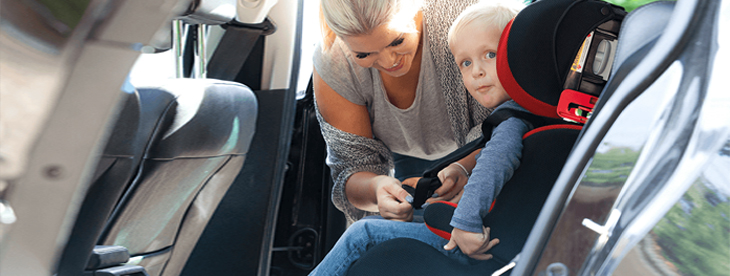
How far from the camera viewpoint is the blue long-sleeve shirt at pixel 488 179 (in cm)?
70

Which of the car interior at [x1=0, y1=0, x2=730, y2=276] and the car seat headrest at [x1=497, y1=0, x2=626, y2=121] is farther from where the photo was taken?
the car seat headrest at [x1=497, y1=0, x2=626, y2=121]

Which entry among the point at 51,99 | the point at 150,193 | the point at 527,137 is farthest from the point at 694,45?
the point at 150,193

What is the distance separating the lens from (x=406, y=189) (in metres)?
1.05

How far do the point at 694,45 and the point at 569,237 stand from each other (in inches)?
7.5

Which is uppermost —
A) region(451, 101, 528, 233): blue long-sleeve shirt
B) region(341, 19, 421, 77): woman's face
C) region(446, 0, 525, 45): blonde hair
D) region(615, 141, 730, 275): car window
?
region(446, 0, 525, 45): blonde hair

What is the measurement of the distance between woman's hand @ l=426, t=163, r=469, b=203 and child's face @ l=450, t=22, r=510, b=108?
0.45 feet

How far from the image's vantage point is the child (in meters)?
0.71

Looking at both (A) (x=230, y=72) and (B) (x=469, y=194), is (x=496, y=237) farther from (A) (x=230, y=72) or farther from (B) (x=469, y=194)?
(A) (x=230, y=72)

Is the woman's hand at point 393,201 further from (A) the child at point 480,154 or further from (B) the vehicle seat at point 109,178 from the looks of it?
(B) the vehicle seat at point 109,178

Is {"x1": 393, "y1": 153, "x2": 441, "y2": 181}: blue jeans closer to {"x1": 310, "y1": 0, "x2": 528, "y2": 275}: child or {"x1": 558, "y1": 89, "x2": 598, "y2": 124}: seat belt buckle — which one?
{"x1": 310, "y1": 0, "x2": 528, "y2": 275}: child

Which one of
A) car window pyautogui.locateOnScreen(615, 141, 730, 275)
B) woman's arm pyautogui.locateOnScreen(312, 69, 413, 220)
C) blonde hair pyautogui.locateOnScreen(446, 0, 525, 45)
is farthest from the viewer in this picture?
woman's arm pyautogui.locateOnScreen(312, 69, 413, 220)

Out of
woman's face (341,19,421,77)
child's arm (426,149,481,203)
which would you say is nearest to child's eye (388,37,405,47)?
woman's face (341,19,421,77)

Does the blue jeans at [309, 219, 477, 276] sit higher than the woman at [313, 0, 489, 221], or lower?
lower

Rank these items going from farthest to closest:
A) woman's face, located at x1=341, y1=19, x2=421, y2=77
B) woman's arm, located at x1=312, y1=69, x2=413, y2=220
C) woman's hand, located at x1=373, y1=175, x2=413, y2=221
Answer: woman's arm, located at x1=312, y1=69, x2=413, y2=220 < woman's face, located at x1=341, y1=19, x2=421, y2=77 < woman's hand, located at x1=373, y1=175, x2=413, y2=221
